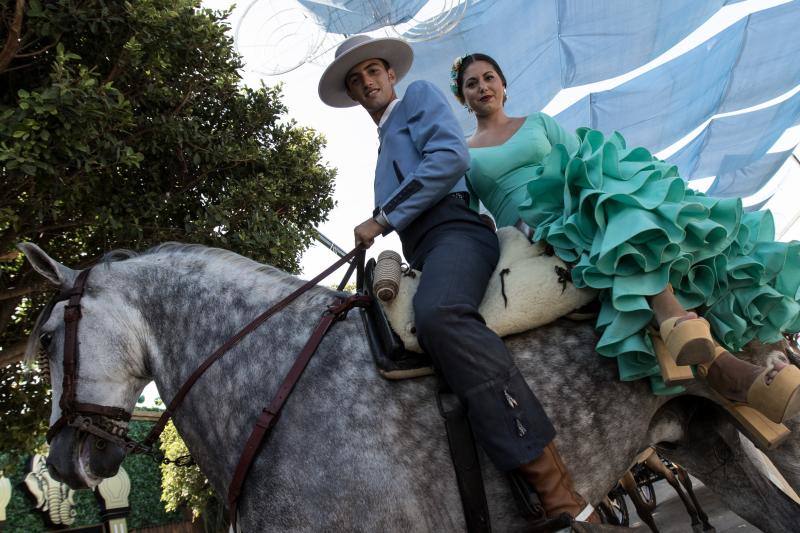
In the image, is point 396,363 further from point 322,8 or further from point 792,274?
point 322,8

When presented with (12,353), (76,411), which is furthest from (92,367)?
(12,353)

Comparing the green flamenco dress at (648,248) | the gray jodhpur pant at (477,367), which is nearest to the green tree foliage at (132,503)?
the gray jodhpur pant at (477,367)

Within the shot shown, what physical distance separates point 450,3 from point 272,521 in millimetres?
6850

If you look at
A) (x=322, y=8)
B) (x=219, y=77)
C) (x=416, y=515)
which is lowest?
(x=416, y=515)

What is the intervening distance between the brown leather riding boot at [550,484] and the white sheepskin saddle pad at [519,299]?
56 centimetres

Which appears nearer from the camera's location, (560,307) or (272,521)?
(272,521)

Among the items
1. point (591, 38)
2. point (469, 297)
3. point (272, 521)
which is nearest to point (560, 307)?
point (469, 297)

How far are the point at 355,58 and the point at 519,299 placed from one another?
5.64 feet

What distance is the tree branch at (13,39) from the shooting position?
5457 mm

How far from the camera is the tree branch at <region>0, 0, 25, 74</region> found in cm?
546

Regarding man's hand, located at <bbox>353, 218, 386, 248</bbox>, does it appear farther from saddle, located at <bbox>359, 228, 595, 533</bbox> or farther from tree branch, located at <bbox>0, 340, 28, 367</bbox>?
tree branch, located at <bbox>0, 340, 28, 367</bbox>

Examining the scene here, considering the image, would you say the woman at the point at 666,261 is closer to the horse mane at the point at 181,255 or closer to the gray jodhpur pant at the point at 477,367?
the gray jodhpur pant at the point at 477,367

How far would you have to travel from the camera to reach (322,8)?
7852 millimetres

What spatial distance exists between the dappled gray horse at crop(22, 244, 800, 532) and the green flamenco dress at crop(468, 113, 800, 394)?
244mm
